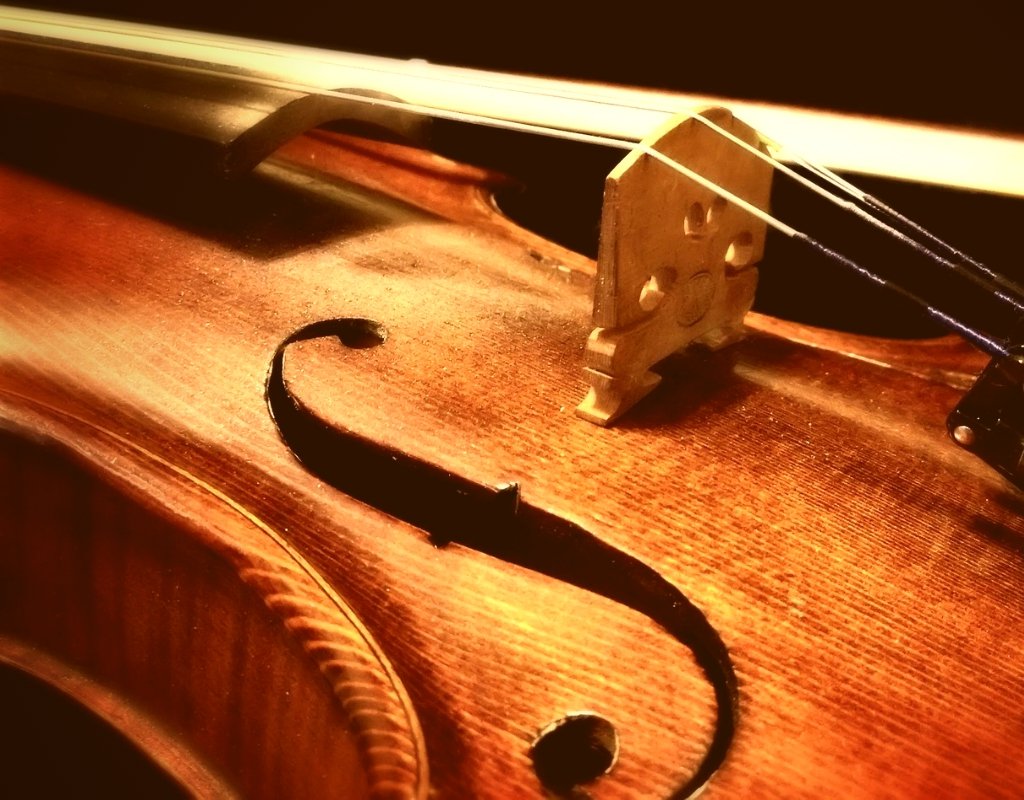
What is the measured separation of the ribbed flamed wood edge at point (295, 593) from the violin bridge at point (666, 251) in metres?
0.26

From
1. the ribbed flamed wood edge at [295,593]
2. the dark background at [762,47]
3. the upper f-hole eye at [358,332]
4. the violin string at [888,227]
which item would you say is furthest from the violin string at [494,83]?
the ribbed flamed wood edge at [295,593]

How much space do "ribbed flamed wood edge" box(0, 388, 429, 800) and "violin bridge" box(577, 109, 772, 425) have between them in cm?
26

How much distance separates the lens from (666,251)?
26.2 inches

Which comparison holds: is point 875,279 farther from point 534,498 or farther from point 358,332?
point 358,332

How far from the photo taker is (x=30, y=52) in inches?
44.1

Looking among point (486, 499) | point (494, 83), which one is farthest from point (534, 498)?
point (494, 83)

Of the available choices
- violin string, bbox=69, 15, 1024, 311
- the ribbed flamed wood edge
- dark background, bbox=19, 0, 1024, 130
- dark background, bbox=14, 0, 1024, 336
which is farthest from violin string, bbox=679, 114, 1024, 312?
the ribbed flamed wood edge

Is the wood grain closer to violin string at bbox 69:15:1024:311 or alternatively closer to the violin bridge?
the violin bridge

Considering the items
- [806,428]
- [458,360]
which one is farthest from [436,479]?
[806,428]

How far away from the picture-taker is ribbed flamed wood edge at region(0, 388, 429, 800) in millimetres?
438

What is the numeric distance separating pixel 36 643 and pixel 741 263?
0.70m

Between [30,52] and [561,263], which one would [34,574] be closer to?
[561,263]

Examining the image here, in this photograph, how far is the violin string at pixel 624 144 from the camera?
1.92 ft

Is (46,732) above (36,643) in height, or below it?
below
